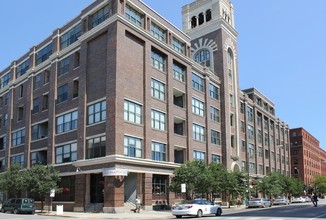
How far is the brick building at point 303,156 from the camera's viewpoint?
128m

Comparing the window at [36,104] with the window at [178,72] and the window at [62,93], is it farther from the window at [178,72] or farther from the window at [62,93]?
the window at [178,72]

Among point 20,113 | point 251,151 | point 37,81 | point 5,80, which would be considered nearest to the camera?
point 37,81

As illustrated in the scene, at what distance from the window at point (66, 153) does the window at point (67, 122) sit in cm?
205

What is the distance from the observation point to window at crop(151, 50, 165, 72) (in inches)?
1836

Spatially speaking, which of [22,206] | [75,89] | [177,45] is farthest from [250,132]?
[22,206]

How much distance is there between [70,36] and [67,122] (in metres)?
11.2

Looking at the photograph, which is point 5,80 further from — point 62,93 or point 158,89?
point 158,89

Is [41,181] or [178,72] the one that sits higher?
[178,72]

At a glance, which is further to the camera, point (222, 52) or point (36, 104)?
point (222, 52)

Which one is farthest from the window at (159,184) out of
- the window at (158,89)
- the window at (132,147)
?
the window at (158,89)

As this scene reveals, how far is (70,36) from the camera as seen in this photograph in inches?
1928

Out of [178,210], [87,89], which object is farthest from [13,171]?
[178,210]

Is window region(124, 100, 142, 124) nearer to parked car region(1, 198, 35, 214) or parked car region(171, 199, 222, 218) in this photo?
parked car region(171, 199, 222, 218)

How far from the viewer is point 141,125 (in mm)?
42062
